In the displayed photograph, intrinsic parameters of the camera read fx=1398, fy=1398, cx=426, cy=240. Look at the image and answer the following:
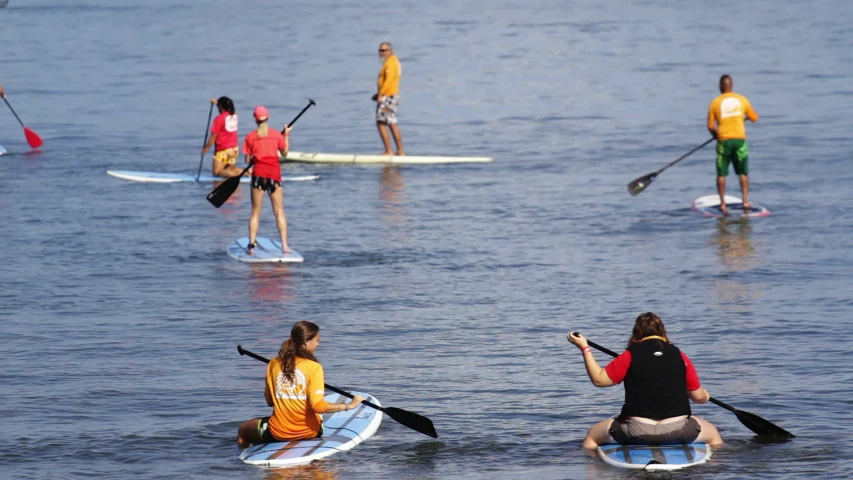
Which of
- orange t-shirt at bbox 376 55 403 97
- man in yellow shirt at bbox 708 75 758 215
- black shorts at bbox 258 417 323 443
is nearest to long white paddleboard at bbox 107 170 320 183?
orange t-shirt at bbox 376 55 403 97

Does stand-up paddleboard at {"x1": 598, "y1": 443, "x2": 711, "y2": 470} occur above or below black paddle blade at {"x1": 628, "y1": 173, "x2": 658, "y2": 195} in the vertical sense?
below

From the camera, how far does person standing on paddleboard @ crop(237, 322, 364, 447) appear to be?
32.9ft

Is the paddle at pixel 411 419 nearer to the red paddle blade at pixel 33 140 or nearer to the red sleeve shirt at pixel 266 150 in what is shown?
the red sleeve shirt at pixel 266 150

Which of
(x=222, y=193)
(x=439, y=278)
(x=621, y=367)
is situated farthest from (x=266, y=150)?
(x=621, y=367)

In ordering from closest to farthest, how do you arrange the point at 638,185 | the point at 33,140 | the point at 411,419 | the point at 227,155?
the point at 411,419
the point at 638,185
the point at 227,155
the point at 33,140

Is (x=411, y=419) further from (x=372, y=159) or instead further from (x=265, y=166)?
(x=372, y=159)

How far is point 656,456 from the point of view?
9992 mm

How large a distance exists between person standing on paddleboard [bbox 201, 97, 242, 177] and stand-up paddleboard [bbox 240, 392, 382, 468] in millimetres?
10338

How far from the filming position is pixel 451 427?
11.3 meters

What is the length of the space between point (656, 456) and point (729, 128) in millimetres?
9971

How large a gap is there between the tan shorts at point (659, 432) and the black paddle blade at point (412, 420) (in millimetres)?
1498

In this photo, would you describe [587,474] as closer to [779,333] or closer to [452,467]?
[452,467]

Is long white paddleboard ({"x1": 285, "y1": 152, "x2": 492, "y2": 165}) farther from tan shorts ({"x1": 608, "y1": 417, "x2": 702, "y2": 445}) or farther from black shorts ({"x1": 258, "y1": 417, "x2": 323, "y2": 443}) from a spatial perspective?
tan shorts ({"x1": 608, "y1": 417, "x2": 702, "y2": 445})

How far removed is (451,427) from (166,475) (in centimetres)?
235
